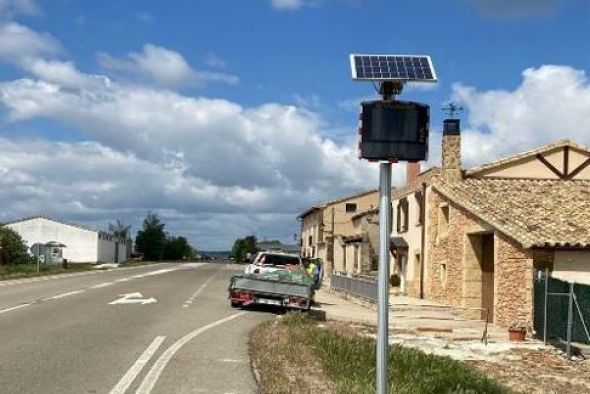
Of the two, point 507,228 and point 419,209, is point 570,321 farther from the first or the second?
point 419,209

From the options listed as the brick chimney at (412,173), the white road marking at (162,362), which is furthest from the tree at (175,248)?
the white road marking at (162,362)

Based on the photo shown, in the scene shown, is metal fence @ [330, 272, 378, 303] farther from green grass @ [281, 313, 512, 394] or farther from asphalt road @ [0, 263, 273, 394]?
green grass @ [281, 313, 512, 394]

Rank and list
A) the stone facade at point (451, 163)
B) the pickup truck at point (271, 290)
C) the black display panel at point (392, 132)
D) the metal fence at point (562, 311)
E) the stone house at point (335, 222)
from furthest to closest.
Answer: the stone house at point (335, 222)
the stone facade at point (451, 163)
the pickup truck at point (271, 290)
the metal fence at point (562, 311)
the black display panel at point (392, 132)

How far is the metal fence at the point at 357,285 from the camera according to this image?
→ 90.8 feet

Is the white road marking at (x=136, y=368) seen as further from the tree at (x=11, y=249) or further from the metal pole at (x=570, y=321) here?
the tree at (x=11, y=249)

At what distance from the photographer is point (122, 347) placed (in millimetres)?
12406

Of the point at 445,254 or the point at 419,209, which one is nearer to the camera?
the point at 445,254

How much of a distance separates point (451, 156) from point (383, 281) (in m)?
25.2

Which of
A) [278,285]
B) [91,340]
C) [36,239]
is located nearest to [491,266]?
[278,285]

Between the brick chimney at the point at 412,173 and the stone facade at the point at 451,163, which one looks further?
the brick chimney at the point at 412,173

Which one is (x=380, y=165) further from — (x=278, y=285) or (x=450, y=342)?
(x=278, y=285)

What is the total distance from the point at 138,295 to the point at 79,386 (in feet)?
57.1

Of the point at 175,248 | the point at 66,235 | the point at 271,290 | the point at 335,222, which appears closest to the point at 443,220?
the point at 271,290

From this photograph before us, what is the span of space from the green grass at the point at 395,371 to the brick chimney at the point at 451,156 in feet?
58.2
